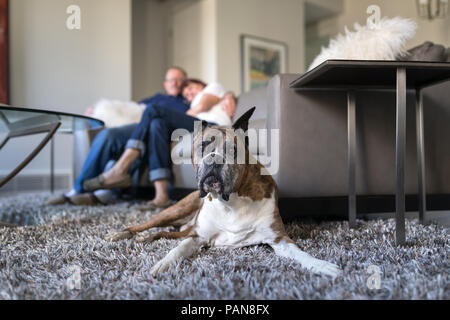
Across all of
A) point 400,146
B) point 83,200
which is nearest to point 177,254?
point 400,146

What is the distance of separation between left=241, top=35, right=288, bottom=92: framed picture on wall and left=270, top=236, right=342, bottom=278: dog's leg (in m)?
4.27

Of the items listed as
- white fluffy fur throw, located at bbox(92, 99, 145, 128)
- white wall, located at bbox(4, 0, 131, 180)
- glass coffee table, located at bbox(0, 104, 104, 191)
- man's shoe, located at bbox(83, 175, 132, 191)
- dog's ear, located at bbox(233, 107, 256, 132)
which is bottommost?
man's shoe, located at bbox(83, 175, 132, 191)

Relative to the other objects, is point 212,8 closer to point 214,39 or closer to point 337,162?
point 214,39

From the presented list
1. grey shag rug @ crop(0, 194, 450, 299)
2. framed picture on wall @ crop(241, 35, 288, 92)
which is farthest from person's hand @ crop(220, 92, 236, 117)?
framed picture on wall @ crop(241, 35, 288, 92)

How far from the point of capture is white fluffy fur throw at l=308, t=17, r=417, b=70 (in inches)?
69.6

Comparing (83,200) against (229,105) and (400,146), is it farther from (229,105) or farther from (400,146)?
(400,146)

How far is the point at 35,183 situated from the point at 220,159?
3613 millimetres

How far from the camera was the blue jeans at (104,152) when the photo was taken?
104 inches

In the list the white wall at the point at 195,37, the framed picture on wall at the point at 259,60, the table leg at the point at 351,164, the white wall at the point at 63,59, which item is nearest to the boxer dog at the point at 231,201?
the table leg at the point at 351,164

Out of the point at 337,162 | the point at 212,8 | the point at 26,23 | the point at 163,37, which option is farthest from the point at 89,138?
Result: the point at 163,37

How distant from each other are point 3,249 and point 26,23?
355 centimetres

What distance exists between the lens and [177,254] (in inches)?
44.6

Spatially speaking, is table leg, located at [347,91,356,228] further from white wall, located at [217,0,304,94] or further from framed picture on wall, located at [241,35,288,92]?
framed picture on wall, located at [241,35,288,92]
